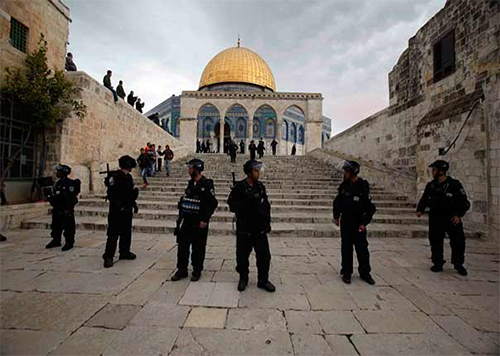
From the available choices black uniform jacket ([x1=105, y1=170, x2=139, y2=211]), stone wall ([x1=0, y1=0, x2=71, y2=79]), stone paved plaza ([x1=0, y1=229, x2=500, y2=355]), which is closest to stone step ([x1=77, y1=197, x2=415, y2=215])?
stone paved plaza ([x1=0, y1=229, x2=500, y2=355])

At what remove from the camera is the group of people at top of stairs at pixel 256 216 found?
3.16 metres

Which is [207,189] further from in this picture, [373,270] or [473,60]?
[473,60]

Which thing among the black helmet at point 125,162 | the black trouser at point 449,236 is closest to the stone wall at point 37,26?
the black helmet at point 125,162

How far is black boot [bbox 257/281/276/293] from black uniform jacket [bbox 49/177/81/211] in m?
4.01

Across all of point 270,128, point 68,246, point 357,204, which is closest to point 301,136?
point 270,128

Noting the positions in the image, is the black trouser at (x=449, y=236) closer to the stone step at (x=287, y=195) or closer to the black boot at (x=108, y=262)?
the stone step at (x=287, y=195)

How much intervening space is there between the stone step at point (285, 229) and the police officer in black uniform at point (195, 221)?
2.42 metres

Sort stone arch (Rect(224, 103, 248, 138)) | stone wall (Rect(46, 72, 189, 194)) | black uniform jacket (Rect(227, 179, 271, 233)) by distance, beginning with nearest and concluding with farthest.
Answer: black uniform jacket (Rect(227, 179, 271, 233)) < stone wall (Rect(46, 72, 189, 194)) < stone arch (Rect(224, 103, 248, 138))

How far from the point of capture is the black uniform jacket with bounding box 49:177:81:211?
4.59 meters

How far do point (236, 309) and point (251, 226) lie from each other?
0.99 meters

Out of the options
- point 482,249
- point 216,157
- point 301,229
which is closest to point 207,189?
point 301,229

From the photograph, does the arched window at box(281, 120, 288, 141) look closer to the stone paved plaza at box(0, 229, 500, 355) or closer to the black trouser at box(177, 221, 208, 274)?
the stone paved plaza at box(0, 229, 500, 355)

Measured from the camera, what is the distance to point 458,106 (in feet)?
21.9

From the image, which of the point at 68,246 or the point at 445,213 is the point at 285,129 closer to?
the point at 445,213
